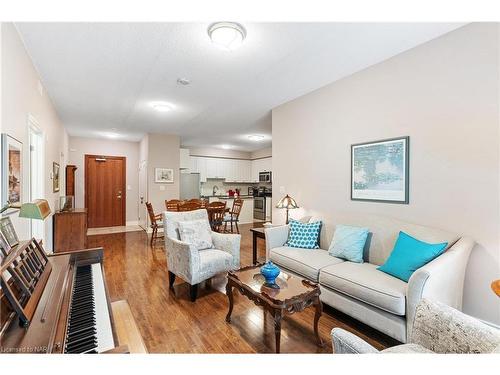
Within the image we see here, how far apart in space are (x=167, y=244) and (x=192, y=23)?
2367mm

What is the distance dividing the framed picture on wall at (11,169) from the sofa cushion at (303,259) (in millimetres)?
2520

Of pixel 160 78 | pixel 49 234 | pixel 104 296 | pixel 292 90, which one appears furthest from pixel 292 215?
pixel 49 234

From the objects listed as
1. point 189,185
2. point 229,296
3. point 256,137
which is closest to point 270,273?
point 229,296

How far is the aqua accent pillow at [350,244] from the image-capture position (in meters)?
2.55

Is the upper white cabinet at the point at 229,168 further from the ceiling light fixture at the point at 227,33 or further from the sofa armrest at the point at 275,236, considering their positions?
the ceiling light fixture at the point at 227,33

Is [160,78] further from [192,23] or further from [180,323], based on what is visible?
[180,323]

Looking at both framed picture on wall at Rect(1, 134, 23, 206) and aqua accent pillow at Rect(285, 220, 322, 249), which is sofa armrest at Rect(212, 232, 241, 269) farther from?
framed picture on wall at Rect(1, 134, 23, 206)

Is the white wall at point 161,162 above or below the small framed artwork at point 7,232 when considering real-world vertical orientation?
above

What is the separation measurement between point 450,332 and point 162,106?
442 centimetres

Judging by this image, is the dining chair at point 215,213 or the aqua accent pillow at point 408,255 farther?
the dining chair at point 215,213

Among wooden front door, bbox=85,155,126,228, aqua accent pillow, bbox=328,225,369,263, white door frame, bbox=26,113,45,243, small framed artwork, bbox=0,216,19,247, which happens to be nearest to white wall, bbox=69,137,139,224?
wooden front door, bbox=85,155,126,228

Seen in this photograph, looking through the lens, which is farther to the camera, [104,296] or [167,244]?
[167,244]

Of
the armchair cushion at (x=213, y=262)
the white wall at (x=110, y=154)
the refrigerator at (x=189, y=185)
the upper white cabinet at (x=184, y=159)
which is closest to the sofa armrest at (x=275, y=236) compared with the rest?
the armchair cushion at (x=213, y=262)

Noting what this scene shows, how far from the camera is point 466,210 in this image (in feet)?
6.98
